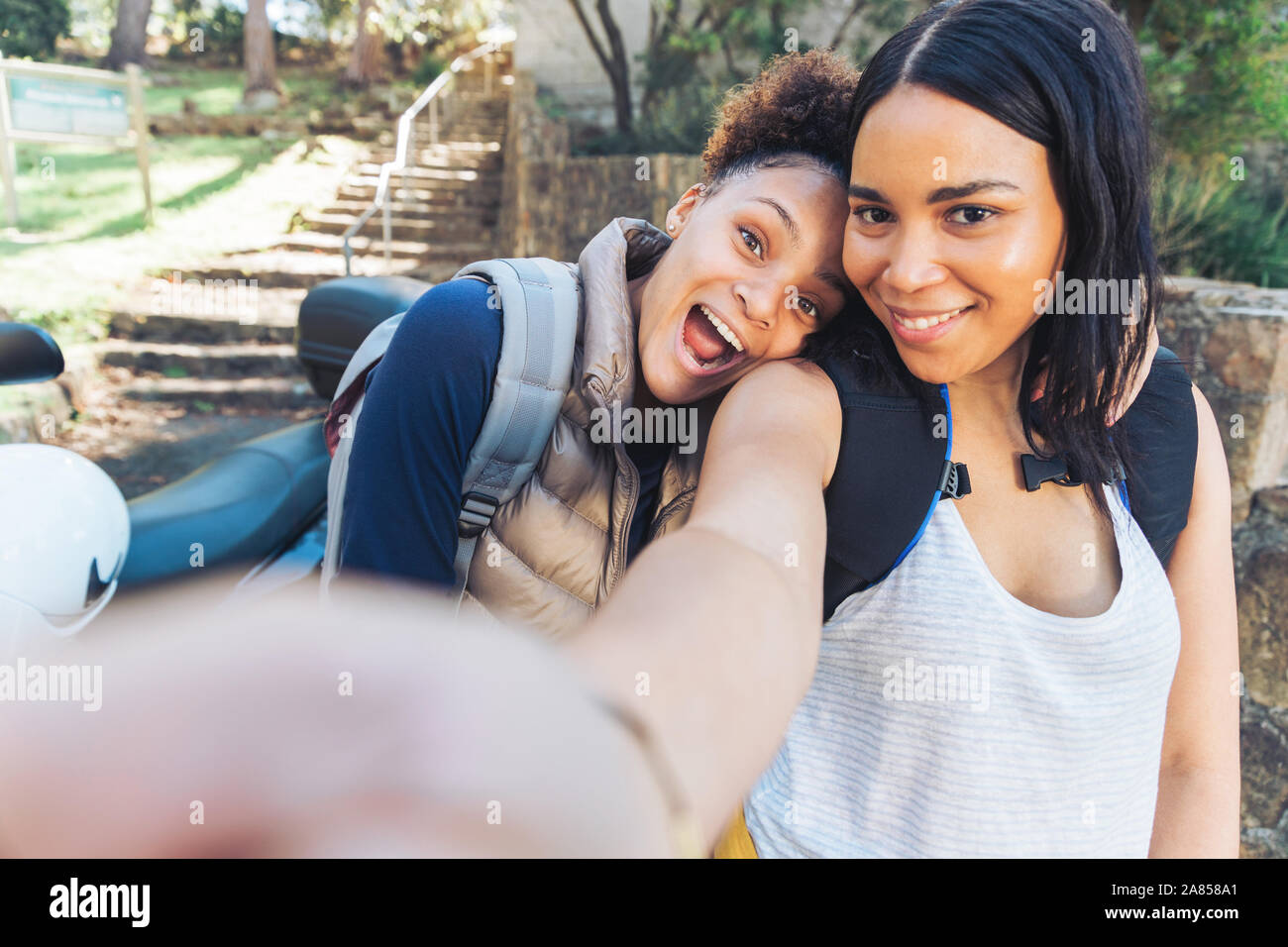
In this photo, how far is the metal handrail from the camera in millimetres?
8087

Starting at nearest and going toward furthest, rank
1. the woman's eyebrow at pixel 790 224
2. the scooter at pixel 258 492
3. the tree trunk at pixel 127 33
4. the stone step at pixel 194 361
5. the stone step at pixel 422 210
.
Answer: the woman's eyebrow at pixel 790 224, the scooter at pixel 258 492, the stone step at pixel 194 361, the stone step at pixel 422 210, the tree trunk at pixel 127 33

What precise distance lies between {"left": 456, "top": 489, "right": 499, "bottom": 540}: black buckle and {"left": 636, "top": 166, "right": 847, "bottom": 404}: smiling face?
395 mm

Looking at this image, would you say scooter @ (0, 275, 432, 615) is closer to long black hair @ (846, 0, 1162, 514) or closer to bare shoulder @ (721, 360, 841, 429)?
bare shoulder @ (721, 360, 841, 429)

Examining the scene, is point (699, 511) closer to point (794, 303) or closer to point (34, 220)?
point (794, 303)

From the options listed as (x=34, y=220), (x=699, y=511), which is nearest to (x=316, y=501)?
(x=699, y=511)

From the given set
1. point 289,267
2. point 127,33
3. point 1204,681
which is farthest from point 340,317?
point 127,33

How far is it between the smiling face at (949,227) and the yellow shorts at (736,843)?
2.45 ft

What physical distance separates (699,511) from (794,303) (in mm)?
745

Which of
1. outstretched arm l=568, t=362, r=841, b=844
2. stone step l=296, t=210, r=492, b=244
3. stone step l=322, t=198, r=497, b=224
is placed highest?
stone step l=322, t=198, r=497, b=224

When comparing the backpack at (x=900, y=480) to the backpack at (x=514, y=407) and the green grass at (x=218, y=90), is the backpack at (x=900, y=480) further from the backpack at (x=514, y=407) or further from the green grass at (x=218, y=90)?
the green grass at (x=218, y=90)

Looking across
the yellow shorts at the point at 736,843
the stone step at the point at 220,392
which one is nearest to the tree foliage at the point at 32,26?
the stone step at the point at 220,392

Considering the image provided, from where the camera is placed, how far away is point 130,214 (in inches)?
387

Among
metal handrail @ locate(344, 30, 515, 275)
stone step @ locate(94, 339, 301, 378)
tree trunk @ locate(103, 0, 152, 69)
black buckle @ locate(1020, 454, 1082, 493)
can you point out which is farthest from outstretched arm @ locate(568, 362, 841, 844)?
tree trunk @ locate(103, 0, 152, 69)

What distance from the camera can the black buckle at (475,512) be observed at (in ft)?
4.66
